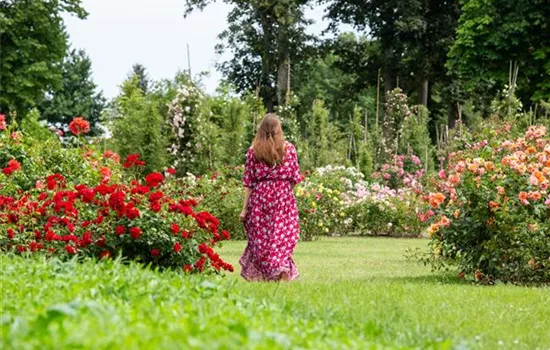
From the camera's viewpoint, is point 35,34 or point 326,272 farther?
point 35,34

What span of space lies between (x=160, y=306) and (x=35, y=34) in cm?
3062

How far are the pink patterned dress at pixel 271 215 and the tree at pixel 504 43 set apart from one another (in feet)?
68.4

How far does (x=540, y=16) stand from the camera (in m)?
28.8

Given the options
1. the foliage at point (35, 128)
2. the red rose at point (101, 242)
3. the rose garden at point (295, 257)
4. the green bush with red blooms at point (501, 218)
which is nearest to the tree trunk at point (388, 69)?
the rose garden at point (295, 257)

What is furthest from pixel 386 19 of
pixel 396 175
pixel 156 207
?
pixel 156 207

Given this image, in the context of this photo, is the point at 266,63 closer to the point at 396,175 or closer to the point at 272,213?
the point at 396,175

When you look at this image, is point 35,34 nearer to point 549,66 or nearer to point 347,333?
point 549,66

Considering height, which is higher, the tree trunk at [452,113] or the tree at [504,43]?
the tree at [504,43]

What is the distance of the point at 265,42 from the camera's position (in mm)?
34812

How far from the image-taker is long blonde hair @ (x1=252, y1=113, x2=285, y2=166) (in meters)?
9.16

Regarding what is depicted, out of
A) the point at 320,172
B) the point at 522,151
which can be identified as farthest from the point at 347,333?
the point at 320,172

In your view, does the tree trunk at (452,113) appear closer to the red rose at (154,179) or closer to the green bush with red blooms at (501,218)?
the green bush with red blooms at (501,218)

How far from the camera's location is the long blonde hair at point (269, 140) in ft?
30.1

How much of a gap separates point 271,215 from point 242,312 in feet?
15.3
